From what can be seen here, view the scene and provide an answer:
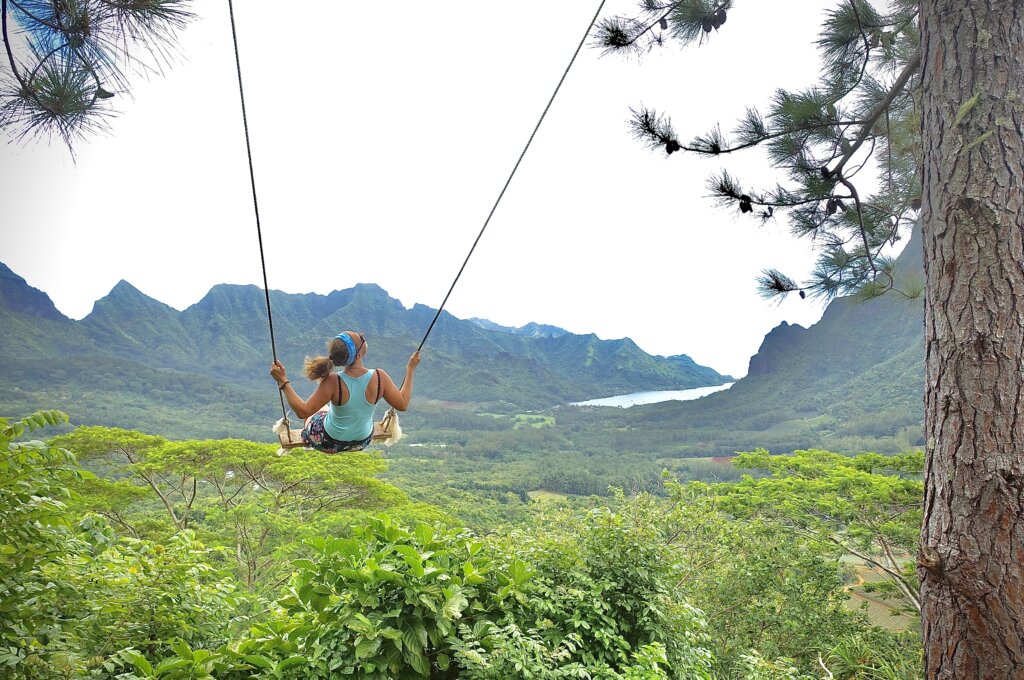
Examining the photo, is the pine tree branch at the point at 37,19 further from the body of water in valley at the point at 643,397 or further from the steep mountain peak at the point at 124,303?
the steep mountain peak at the point at 124,303

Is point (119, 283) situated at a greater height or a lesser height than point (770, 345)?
greater

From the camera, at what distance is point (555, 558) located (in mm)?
2482

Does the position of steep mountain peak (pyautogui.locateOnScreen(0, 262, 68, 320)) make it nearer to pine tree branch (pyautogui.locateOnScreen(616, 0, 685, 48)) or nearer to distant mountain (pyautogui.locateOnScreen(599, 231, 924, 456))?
distant mountain (pyautogui.locateOnScreen(599, 231, 924, 456))

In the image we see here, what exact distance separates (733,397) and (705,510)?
47.2 meters

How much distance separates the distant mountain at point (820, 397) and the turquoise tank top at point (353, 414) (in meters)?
27.6

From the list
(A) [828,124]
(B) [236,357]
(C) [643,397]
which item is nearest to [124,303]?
(B) [236,357]

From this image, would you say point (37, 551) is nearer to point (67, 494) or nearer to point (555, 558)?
point (67, 494)

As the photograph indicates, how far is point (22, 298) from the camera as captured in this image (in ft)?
187

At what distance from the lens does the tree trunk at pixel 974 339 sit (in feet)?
4.58

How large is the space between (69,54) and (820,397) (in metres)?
47.0

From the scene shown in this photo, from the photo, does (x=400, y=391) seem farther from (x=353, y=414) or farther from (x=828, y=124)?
(x=828, y=124)

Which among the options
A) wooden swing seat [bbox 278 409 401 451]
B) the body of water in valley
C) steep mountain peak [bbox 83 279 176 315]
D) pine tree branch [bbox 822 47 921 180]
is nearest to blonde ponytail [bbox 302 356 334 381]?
wooden swing seat [bbox 278 409 401 451]

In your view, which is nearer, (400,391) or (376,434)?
(400,391)

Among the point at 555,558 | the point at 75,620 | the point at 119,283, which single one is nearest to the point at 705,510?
the point at 555,558
